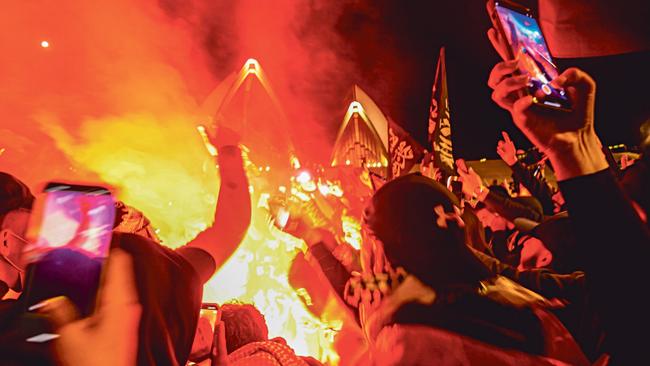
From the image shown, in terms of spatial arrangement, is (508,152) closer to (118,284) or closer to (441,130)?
(441,130)

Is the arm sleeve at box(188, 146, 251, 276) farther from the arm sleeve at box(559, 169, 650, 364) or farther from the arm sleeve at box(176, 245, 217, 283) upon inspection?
the arm sleeve at box(559, 169, 650, 364)

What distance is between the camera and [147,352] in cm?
112

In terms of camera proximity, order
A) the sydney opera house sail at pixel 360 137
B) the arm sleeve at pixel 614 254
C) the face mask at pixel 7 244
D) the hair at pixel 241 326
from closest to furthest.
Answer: the arm sleeve at pixel 614 254, the face mask at pixel 7 244, the hair at pixel 241 326, the sydney opera house sail at pixel 360 137

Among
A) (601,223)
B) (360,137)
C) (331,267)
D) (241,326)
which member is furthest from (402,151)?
(360,137)

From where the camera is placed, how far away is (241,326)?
87.7 inches

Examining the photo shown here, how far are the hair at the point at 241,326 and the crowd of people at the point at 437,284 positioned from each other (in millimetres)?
374

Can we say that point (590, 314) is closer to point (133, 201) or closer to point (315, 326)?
point (315, 326)

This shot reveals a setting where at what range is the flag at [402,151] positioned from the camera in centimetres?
539

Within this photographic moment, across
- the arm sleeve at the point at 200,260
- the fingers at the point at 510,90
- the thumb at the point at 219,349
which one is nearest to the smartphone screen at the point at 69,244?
the arm sleeve at the point at 200,260

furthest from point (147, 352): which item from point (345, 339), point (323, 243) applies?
point (345, 339)

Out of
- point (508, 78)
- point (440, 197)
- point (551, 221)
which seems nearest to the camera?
point (508, 78)

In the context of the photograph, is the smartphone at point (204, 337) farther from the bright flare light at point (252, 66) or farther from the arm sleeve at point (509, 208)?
the bright flare light at point (252, 66)

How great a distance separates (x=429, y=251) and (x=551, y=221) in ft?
3.23

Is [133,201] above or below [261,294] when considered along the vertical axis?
above
